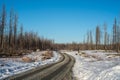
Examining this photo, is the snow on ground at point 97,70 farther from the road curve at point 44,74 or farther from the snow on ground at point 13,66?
the snow on ground at point 13,66

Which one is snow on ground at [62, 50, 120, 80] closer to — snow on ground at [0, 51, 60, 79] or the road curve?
the road curve

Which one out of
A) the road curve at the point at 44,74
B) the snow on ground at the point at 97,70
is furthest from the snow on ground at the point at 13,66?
the snow on ground at the point at 97,70

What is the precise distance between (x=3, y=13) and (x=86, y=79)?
50660 mm

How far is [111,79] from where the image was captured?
11234mm

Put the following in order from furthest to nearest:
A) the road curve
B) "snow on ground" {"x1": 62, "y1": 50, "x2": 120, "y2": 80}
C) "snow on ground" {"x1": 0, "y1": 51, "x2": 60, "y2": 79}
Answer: "snow on ground" {"x1": 0, "y1": 51, "x2": 60, "y2": 79}, the road curve, "snow on ground" {"x1": 62, "y1": 50, "x2": 120, "y2": 80}

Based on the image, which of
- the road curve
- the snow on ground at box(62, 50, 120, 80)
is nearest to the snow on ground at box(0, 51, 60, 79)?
the road curve

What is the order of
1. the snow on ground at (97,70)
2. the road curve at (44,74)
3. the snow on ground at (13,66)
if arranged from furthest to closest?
the snow on ground at (13,66), the road curve at (44,74), the snow on ground at (97,70)

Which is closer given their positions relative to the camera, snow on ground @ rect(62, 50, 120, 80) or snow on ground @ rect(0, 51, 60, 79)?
snow on ground @ rect(62, 50, 120, 80)

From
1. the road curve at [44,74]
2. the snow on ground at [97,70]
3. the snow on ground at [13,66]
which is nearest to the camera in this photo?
the snow on ground at [97,70]

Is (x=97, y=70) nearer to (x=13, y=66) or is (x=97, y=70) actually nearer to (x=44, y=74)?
(x=44, y=74)

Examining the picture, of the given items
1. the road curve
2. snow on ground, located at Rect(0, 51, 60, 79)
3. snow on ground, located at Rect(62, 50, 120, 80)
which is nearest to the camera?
snow on ground, located at Rect(62, 50, 120, 80)

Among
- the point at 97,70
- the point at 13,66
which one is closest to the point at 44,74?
the point at 97,70

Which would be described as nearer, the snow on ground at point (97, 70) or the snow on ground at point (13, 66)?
the snow on ground at point (97, 70)

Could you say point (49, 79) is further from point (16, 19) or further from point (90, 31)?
point (90, 31)
